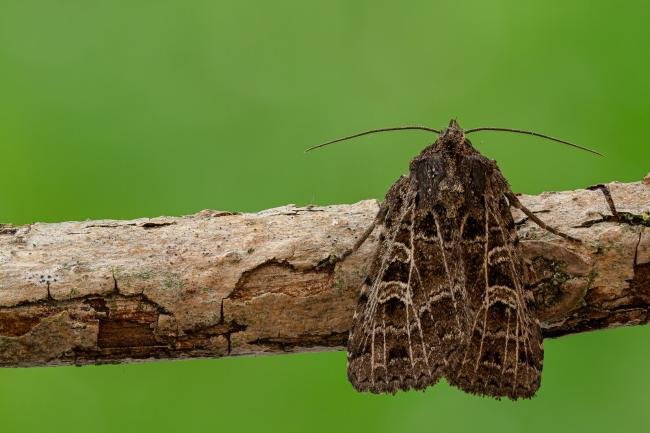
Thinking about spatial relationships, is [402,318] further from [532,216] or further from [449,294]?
[532,216]

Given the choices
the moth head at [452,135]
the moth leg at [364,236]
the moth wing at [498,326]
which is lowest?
the moth wing at [498,326]

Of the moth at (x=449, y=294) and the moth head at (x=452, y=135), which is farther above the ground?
the moth head at (x=452, y=135)

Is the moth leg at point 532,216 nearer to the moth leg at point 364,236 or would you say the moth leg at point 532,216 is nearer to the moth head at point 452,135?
the moth head at point 452,135

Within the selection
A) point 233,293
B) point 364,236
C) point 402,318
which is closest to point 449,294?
point 402,318

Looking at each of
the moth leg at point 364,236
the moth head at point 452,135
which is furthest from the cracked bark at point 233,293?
the moth head at point 452,135

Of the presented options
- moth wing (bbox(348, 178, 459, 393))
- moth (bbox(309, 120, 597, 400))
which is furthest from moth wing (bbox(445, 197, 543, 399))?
moth wing (bbox(348, 178, 459, 393))

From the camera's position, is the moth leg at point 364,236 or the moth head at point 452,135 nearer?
the moth leg at point 364,236

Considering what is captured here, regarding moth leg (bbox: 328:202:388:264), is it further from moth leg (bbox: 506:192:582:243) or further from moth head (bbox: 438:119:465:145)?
moth leg (bbox: 506:192:582:243)

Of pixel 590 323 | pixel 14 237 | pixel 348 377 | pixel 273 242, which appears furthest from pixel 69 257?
pixel 590 323

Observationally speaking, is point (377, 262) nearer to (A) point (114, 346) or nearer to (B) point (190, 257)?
(B) point (190, 257)
